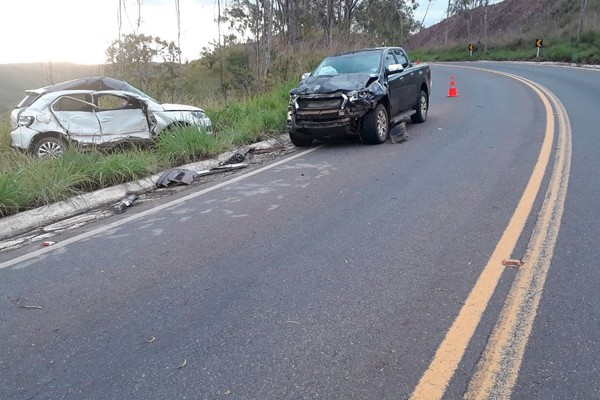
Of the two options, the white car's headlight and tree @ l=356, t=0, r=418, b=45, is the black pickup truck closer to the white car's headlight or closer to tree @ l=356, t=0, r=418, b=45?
the white car's headlight

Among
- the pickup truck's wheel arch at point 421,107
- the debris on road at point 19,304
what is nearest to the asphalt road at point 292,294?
the debris on road at point 19,304

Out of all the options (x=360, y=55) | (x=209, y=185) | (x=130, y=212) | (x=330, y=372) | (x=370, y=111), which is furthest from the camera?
(x=360, y=55)

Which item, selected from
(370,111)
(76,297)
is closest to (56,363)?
(76,297)

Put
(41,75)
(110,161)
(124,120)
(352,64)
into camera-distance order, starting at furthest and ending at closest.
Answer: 1. (41,75)
2. (352,64)
3. (124,120)
4. (110,161)

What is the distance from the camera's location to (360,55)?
35.7 feet

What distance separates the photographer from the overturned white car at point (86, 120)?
30.7 ft

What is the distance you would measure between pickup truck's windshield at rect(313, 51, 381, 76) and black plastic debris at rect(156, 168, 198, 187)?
398cm

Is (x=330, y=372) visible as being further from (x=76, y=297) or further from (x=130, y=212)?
(x=130, y=212)

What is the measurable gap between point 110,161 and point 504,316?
20.2 feet

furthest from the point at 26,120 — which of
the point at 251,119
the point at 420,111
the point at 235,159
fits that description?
the point at 420,111

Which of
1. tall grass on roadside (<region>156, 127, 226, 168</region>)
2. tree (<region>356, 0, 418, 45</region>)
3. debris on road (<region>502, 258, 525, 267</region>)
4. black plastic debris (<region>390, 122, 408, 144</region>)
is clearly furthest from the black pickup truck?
tree (<region>356, 0, 418, 45</region>)

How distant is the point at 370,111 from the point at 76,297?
679cm

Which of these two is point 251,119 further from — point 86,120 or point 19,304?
point 19,304

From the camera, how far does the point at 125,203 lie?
271 inches
